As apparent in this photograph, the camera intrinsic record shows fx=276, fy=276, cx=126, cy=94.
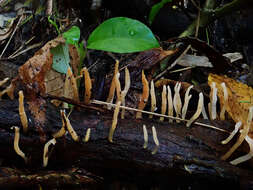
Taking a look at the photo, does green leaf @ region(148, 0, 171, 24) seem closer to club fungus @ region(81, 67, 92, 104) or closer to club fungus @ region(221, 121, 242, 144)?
club fungus @ region(81, 67, 92, 104)

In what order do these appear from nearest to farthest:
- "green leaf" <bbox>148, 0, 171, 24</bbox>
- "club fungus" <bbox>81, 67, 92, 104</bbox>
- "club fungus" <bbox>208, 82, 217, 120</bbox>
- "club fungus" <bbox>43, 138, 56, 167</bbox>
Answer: "club fungus" <bbox>43, 138, 56, 167</bbox> < "club fungus" <bbox>81, 67, 92, 104</bbox> < "club fungus" <bbox>208, 82, 217, 120</bbox> < "green leaf" <bbox>148, 0, 171, 24</bbox>

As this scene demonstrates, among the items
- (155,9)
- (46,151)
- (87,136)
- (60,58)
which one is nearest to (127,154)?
(87,136)

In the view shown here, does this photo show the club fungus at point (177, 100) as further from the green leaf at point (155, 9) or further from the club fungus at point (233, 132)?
the green leaf at point (155, 9)

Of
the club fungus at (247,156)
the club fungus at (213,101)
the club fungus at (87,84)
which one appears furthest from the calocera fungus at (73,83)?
the club fungus at (247,156)

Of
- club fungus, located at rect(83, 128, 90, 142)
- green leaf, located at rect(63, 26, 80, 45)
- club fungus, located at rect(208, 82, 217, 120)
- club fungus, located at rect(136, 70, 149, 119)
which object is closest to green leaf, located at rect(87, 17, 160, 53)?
green leaf, located at rect(63, 26, 80, 45)

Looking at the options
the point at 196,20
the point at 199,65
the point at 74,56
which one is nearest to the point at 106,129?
the point at 74,56

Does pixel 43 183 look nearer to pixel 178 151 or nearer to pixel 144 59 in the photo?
pixel 178 151
